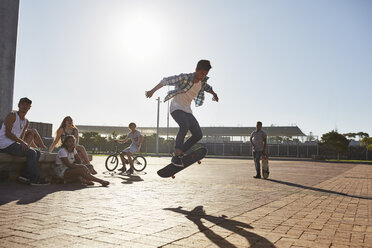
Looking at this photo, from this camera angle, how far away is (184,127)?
5383 millimetres

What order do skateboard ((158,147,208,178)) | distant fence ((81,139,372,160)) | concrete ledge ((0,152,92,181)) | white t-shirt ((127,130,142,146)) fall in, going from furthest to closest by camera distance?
1. distant fence ((81,139,372,160))
2. white t-shirt ((127,130,142,146))
3. concrete ledge ((0,152,92,181))
4. skateboard ((158,147,208,178))

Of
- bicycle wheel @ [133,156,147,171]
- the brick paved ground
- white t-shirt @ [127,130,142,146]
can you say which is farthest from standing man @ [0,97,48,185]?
bicycle wheel @ [133,156,147,171]

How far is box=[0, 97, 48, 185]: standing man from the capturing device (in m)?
5.81

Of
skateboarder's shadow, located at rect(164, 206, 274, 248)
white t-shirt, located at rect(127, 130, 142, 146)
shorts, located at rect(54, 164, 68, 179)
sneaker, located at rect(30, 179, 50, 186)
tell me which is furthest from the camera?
white t-shirt, located at rect(127, 130, 142, 146)

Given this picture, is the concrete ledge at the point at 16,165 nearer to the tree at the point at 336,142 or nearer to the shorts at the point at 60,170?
the shorts at the point at 60,170

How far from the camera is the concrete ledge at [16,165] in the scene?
6005mm

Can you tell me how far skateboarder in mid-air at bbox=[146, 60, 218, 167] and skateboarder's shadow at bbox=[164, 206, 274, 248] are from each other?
1539 millimetres

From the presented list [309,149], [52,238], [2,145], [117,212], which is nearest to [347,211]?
[117,212]

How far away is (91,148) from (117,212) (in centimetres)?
4817

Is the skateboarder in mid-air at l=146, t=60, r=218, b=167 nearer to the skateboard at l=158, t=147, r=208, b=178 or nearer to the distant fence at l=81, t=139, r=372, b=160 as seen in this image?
the skateboard at l=158, t=147, r=208, b=178

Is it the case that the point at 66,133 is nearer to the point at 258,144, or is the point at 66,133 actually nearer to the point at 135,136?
the point at 135,136

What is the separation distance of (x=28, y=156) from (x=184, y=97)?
3179 mm

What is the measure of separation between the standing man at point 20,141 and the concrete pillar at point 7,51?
0.91m

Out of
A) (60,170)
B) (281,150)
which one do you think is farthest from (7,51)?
(281,150)
